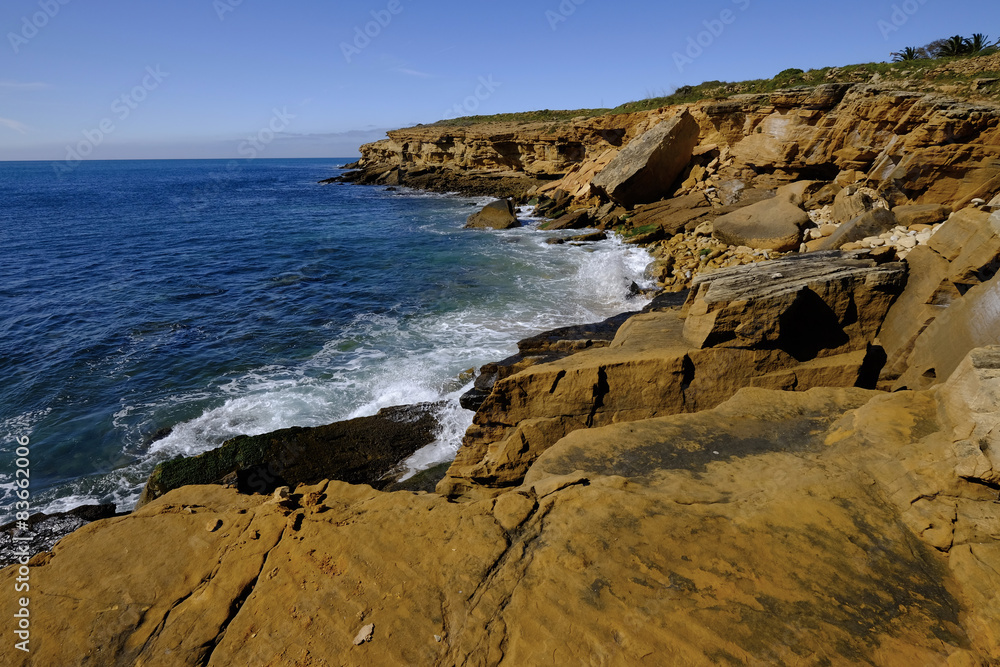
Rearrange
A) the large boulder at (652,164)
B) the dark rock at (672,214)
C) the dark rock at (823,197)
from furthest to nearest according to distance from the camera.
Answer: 1. the large boulder at (652,164)
2. the dark rock at (672,214)
3. the dark rock at (823,197)

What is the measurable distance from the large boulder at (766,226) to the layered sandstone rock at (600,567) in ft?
37.1

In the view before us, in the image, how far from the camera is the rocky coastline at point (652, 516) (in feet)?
11.2

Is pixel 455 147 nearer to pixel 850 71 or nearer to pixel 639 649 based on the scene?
pixel 850 71

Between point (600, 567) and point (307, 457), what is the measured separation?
6354 millimetres

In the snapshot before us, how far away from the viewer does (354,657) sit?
3.36 m

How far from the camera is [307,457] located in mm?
8492

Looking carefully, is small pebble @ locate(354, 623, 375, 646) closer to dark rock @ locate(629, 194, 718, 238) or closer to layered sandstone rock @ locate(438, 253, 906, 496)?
layered sandstone rock @ locate(438, 253, 906, 496)

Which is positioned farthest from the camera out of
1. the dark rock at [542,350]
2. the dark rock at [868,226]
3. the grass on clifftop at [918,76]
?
the grass on clifftop at [918,76]

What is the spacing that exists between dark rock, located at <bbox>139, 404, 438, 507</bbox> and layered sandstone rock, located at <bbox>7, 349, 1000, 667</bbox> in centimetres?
297

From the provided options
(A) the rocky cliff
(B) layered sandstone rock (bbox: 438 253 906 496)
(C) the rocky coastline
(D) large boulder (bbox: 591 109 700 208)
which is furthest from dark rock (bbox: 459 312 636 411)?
(D) large boulder (bbox: 591 109 700 208)

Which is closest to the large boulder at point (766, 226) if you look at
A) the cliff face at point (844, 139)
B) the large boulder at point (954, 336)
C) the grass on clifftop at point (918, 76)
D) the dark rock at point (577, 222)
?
the cliff face at point (844, 139)

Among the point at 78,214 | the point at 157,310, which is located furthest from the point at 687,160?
the point at 78,214

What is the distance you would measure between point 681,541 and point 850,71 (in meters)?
27.1

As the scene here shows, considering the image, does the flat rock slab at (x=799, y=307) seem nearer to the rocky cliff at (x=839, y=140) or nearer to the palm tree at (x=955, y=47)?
the rocky cliff at (x=839, y=140)
